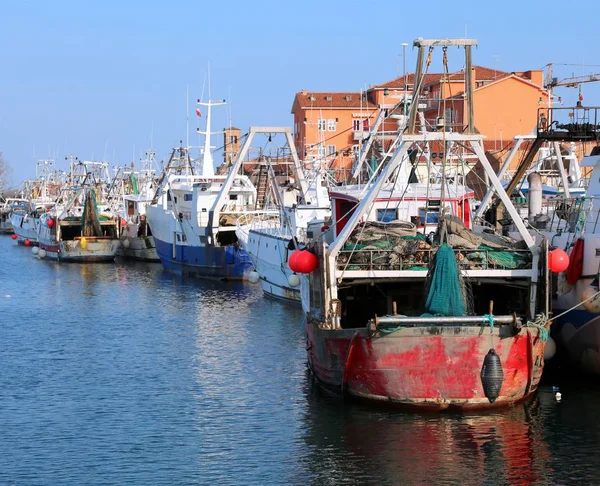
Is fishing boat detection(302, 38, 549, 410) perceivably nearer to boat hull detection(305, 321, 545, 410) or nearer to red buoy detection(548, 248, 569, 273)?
boat hull detection(305, 321, 545, 410)

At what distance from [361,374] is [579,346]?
270 inches

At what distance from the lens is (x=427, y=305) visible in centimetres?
2370

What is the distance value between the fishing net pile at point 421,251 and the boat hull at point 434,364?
1.97m

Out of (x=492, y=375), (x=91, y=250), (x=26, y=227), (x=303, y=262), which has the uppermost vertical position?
(x=303, y=262)

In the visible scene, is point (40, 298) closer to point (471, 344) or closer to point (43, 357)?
point (43, 357)

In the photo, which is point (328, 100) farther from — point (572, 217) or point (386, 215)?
point (386, 215)

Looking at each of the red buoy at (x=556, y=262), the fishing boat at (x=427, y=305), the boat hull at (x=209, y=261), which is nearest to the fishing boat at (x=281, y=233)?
the boat hull at (x=209, y=261)

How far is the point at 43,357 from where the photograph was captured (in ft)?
109

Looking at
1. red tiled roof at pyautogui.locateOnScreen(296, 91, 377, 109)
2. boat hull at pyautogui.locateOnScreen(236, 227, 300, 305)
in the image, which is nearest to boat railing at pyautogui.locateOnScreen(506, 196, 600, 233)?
boat hull at pyautogui.locateOnScreen(236, 227, 300, 305)

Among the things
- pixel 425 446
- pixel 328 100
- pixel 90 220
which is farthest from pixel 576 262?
pixel 328 100

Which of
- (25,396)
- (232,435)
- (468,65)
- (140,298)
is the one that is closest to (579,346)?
(468,65)

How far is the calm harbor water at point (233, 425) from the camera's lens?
20.6 metres

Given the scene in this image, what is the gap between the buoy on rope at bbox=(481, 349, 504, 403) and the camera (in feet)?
74.3

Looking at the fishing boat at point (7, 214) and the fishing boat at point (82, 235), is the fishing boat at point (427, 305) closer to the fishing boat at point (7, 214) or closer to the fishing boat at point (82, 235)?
the fishing boat at point (82, 235)
